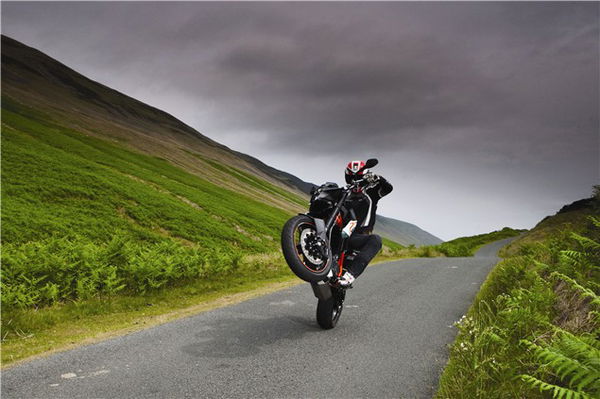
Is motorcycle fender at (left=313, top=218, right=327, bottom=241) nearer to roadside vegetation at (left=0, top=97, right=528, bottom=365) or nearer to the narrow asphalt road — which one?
the narrow asphalt road

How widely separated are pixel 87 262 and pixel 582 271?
11.6 m

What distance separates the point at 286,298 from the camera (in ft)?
34.2

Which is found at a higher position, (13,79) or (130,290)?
(13,79)

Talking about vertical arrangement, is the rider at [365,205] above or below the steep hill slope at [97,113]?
below

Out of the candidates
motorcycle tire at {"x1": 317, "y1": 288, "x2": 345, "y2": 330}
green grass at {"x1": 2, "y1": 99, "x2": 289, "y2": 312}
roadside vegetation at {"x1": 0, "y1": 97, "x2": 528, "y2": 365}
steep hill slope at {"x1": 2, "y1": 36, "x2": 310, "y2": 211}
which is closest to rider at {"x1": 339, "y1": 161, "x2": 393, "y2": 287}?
motorcycle tire at {"x1": 317, "y1": 288, "x2": 345, "y2": 330}

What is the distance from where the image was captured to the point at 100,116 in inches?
5271

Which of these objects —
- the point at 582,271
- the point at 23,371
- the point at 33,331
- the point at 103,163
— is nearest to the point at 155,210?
the point at 103,163

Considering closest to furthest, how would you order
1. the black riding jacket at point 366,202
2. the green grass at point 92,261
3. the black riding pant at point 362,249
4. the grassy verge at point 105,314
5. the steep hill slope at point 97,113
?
the grassy verge at point 105,314 → the black riding pant at point 362,249 → the black riding jacket at point 366,202 → the green grass at point 92,261 → the steep hill slope at point 97,113

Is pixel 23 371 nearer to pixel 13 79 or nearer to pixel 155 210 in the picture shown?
pixel 155 210

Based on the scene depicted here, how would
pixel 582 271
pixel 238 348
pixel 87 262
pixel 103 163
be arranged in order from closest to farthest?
pixel 238 348, pixel 582 271, pixel 87 262, pixel 103 163

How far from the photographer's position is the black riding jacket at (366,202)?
295 inches

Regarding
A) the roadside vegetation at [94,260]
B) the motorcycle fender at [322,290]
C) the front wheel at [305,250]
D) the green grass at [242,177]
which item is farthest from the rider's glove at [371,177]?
the green grass at [242,177]

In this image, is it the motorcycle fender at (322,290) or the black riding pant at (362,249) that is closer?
the motorcycle fender at (322,290)

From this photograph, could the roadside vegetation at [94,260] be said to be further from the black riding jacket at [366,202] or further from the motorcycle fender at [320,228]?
the black riding jacket at [366,202]
